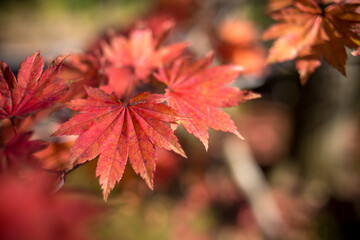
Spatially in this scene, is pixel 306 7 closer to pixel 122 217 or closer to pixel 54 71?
pixel 54 71

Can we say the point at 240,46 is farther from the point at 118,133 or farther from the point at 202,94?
the point at 118,133

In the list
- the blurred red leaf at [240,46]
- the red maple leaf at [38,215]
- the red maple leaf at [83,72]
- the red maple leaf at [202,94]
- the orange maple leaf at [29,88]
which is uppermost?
the orange maple leaf at [29,88]

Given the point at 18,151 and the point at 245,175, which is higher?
the point at 18,151

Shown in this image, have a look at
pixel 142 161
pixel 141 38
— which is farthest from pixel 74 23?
pixel 142 161

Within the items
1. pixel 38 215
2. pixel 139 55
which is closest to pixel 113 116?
pixel 38 215

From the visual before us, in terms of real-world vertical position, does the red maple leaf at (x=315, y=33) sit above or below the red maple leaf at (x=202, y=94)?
above

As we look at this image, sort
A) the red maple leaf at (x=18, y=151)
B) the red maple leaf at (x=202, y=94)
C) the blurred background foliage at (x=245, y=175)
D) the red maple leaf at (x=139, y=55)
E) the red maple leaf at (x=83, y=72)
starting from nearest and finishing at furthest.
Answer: the red maple leaf at (x=18, y=151), the red maple leaf at (x=202, y=94), the red maple leaf at (x=83, y=72), the red maple leaf at (x=139, y=55), the blurred background foliage at (x=245, y=175)

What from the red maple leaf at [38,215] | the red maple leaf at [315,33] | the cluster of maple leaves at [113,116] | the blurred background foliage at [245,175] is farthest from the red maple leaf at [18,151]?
the blurred background foliage at [245,175]

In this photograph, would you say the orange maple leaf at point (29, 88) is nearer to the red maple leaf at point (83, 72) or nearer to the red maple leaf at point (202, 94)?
the red maple leaf at point (83, 72)
